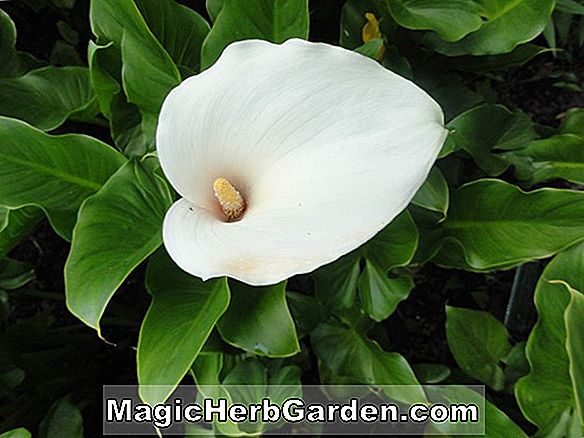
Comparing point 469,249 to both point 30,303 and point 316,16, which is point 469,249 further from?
point 30,303

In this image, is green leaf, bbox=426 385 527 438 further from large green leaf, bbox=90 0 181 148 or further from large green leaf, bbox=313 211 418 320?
large green leaf, bbox=90 0 181 148

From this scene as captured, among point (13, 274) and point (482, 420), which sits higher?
point (13, 274)

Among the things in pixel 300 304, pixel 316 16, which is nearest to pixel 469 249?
pixel 300 304

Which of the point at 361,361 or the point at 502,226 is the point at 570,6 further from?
the point at 361,361

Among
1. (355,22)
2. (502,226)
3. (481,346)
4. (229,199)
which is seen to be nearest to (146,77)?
(229,199)

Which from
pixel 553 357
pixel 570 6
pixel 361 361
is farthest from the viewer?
pixel 570 6

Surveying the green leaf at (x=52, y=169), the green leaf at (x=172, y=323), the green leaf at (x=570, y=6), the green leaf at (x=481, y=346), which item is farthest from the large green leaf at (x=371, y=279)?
the green leaf at (x=570, y=6)

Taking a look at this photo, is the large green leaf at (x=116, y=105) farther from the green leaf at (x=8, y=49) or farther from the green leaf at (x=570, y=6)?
the green leaf at (x=570, y=6)
